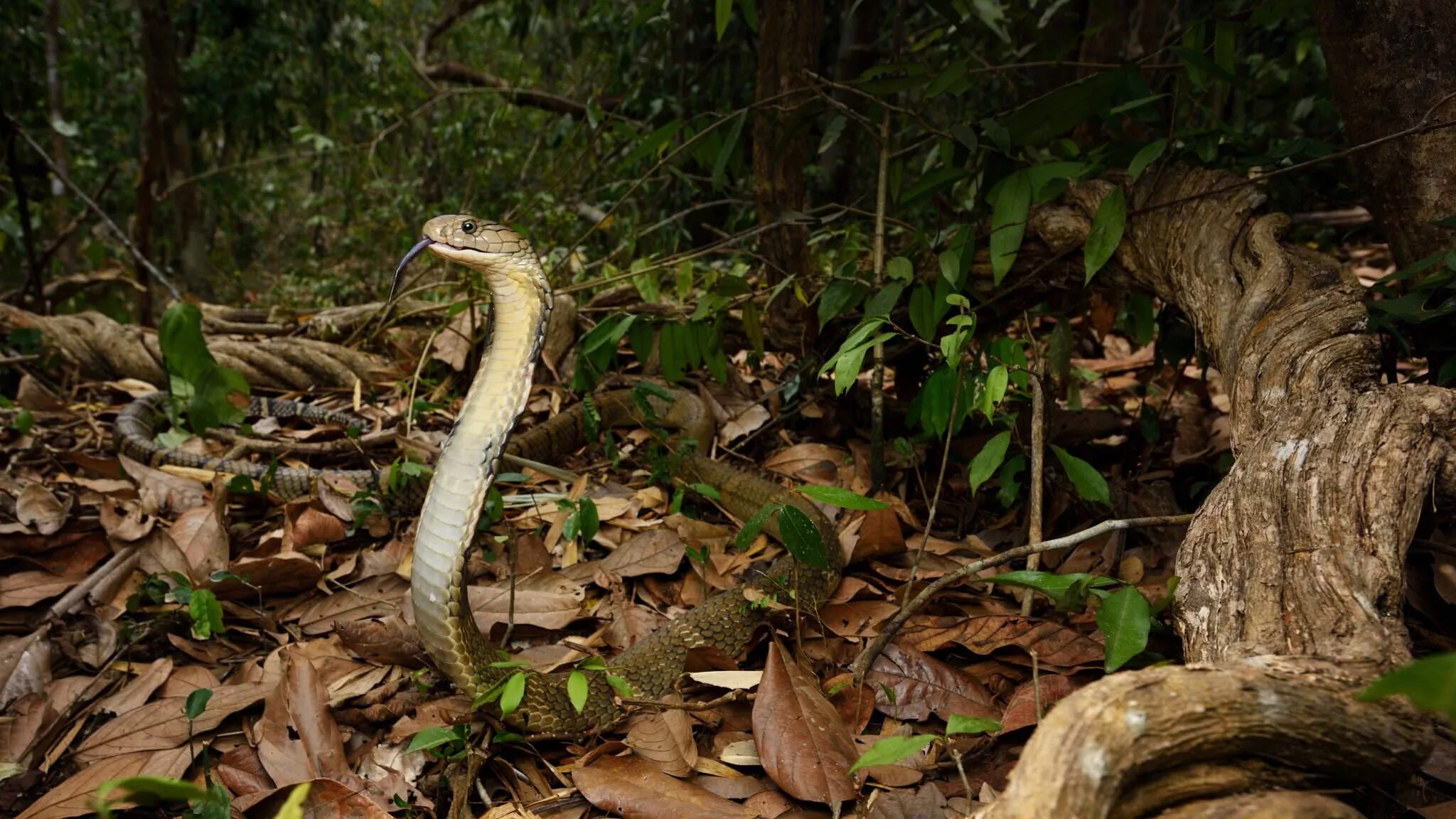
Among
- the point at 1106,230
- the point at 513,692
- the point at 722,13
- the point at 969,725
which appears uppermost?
the point at 722,13

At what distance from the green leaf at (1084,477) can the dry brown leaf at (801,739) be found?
81cm

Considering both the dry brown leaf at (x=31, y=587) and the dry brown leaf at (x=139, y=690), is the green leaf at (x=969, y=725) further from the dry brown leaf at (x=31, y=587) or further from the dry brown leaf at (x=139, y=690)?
the dry brown leaf at (x=31, y=587)

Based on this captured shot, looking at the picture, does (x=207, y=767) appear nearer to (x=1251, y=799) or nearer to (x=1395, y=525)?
(x=1251, y=799)

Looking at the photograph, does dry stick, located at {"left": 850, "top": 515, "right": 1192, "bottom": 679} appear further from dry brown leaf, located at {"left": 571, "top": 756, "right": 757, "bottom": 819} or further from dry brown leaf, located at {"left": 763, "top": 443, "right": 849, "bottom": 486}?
dry brown leaf, located at {"left": 763, "top": 443, "right": 849, "bottom": 486}

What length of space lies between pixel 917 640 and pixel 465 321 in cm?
285

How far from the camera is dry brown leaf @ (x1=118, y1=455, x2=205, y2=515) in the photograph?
10.6ft

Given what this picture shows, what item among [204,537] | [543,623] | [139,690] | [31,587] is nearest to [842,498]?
[543,623]

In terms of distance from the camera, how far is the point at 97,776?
2139 millimetres

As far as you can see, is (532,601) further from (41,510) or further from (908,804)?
(41,510)

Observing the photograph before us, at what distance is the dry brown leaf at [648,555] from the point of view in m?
2.96

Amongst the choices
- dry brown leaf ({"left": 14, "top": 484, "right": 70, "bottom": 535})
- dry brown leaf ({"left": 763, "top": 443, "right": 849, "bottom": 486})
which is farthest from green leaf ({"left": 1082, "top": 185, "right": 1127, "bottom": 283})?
dry brown leaf ({"left": 14, "top": 484, "right": 70, "bottom": 535})

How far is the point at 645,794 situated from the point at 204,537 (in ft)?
5.67

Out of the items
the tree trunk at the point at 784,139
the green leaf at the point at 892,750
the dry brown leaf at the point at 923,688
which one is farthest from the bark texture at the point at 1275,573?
the tree trunk at the point at 784,139

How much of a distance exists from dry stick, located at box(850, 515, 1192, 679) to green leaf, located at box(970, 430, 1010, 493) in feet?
1.09
